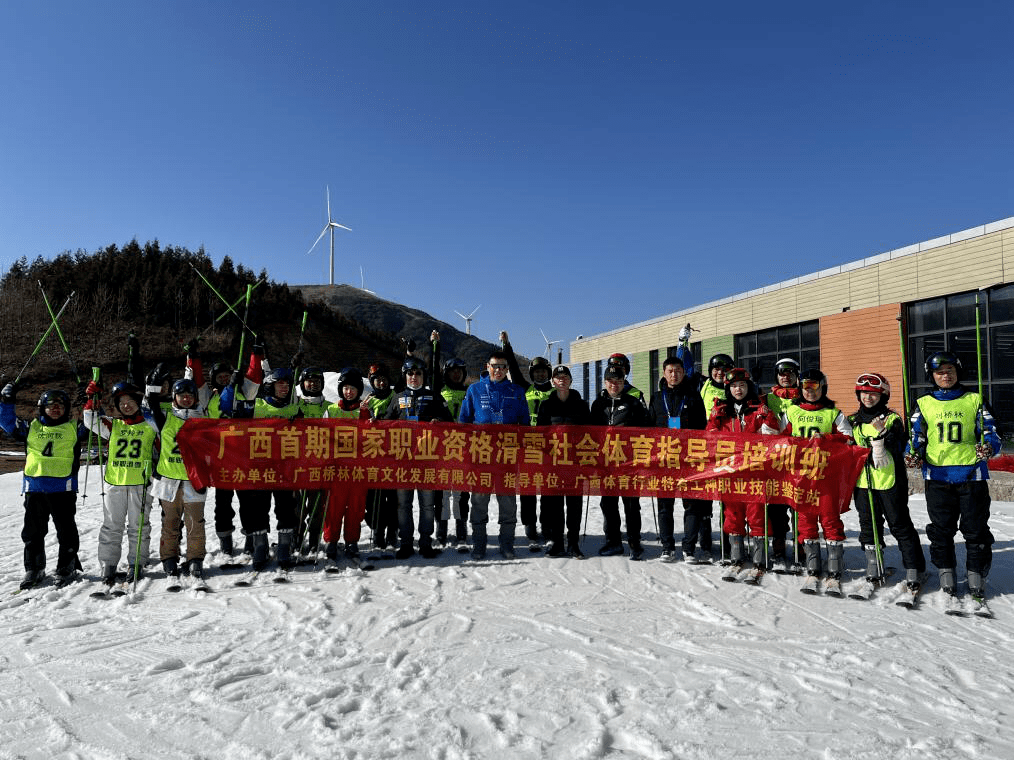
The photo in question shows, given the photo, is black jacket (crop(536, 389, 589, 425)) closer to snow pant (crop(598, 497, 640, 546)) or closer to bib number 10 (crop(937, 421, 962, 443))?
snow pant (crop(598, 497, 640, 546))

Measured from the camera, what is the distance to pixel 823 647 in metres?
4.05

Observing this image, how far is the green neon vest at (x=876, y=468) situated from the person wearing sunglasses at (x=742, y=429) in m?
0.74

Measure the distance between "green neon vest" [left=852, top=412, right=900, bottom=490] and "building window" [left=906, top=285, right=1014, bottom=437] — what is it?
9580mm

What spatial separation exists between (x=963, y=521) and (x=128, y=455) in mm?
7342

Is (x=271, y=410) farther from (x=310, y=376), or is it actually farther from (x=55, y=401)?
(x=55, y=401)

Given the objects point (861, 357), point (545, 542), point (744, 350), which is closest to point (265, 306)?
point (744, 350)

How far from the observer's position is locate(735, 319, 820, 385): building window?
19.6m

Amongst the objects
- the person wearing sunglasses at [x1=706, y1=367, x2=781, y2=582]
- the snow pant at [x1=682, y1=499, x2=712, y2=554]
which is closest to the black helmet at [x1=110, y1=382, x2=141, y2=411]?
the snow pant at [x1=682, y1=499, x2=712, y2=554]

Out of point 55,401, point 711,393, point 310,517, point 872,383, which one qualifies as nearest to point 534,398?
point 711,393

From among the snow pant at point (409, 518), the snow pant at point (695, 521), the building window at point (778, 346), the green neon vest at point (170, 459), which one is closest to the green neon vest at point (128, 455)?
the green neon vest at point (170, 459)

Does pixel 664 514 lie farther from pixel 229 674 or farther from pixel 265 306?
pixel 265 306

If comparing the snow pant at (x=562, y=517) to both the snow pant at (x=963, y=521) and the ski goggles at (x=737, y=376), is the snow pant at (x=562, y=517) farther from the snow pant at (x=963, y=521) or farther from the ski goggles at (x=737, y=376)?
the snow pant at (x=963, y=521)

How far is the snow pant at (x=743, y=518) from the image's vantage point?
5633 millimetres

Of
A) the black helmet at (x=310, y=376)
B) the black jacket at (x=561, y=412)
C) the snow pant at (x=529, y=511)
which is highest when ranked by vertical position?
the black helmet at (x=310, y=376)
